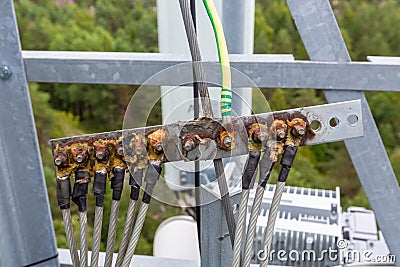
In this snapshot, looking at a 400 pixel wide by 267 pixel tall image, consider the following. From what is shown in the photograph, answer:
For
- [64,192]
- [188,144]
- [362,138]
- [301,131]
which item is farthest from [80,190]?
[362,138]

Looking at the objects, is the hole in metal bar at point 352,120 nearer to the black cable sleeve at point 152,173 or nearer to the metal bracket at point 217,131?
the metal bracket at point 217,131

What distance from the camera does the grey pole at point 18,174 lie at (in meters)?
0.66

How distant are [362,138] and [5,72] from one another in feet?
1.64

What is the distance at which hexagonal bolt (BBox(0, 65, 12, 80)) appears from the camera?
66cm

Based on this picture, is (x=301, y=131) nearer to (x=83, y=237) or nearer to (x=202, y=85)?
(x=202, y=85)

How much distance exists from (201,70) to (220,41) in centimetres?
4

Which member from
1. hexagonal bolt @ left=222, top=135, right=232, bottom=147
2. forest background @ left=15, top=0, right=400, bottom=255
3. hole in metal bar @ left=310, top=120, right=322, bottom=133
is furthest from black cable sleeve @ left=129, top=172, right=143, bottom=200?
forest background @ left=15, top=0, right=400, bottom=255

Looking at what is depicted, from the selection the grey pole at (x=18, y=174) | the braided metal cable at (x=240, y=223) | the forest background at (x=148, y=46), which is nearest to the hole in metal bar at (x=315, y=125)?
the braided metal cable at (x=240, y=223)

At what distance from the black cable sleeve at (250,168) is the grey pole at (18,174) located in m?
0.34

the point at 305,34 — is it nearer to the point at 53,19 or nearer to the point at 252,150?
the point at 252,150

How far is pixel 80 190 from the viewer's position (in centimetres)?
55

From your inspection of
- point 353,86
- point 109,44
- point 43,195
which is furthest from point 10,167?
point 109,44

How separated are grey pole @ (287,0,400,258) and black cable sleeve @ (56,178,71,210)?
35cm

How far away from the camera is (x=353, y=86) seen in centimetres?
63
